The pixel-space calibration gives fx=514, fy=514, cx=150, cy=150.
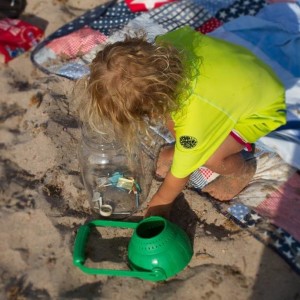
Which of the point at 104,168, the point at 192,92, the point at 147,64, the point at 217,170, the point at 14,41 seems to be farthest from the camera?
the point at 14,41

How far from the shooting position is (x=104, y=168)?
6.15ft

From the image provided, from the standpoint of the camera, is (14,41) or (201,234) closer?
(201,234)

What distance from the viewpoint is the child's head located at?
52.0 inches

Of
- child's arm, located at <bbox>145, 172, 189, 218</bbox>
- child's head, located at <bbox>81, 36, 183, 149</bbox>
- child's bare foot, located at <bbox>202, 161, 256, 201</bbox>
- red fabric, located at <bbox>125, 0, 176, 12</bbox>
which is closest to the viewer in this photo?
child's head, located at <bbox>81, 36, 183, 149</bbox>

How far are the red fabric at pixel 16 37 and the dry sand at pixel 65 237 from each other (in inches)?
13.3

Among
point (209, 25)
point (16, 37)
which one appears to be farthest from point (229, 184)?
point (16, 37)

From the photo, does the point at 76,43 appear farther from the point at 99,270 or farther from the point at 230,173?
the point at 99,270

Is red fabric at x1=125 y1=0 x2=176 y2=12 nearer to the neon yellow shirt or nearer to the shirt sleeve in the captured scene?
the neon yellow shirt

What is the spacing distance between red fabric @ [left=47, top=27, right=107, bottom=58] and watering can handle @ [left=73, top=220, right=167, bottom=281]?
91cm

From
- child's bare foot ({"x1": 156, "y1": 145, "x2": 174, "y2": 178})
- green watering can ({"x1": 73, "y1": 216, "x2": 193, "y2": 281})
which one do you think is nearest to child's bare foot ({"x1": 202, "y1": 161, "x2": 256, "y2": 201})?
child's bare foot ({"x1": 156, "y1": 145, "x2": 174, "y2": 178})

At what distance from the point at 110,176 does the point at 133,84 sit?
0.59 meters

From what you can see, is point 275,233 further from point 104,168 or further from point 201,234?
point 104,168

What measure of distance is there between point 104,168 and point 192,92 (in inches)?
22.3

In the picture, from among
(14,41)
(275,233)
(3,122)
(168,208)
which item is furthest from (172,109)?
(14,41)
